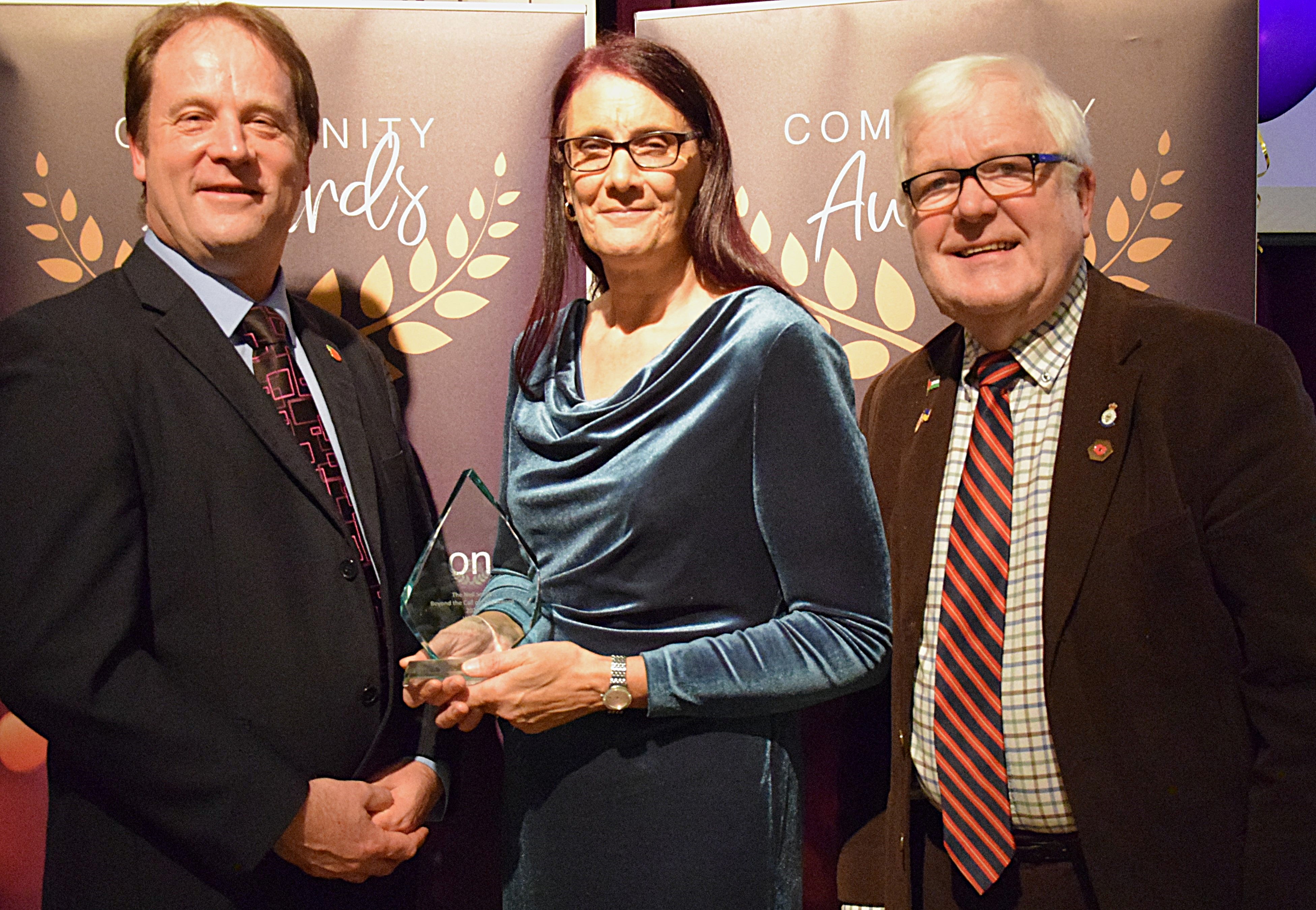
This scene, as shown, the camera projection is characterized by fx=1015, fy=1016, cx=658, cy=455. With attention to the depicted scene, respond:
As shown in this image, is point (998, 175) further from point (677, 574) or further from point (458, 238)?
point (458, 238)

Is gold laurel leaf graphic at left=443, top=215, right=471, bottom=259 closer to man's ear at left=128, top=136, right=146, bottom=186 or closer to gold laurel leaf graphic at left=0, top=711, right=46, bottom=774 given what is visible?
man's ear at left=128, top=136, right=146, bottom=186

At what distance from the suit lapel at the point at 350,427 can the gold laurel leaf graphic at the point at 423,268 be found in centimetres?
45

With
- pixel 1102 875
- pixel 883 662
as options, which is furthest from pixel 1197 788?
pixel 883 662

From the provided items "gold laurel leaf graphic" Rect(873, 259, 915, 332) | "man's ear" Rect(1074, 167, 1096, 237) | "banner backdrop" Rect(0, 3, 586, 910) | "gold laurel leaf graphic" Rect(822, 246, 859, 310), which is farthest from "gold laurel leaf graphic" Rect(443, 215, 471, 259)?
"man's ear" Rect(1074, 167, 1096, 237)

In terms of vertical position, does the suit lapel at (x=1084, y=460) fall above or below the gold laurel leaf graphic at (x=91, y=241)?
below

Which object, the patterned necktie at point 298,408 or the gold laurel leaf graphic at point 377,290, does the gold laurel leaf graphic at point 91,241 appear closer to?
the gold laurel leaf graphic at point 377,290

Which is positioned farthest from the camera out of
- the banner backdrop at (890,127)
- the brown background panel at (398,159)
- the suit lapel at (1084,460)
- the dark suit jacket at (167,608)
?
the brown background panel at (398,159)

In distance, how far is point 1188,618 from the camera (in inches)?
61.5

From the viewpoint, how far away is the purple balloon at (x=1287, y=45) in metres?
3.02

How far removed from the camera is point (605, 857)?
169cm

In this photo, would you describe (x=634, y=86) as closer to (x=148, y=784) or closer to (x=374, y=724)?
(x=374, y=724)

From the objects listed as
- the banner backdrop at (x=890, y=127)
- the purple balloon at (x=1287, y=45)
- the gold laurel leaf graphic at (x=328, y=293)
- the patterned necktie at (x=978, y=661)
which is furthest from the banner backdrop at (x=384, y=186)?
the purple balloon at (x=1287, y=45)

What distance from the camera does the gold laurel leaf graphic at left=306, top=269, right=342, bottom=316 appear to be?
2.40 metres

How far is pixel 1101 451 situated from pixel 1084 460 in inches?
1.1
